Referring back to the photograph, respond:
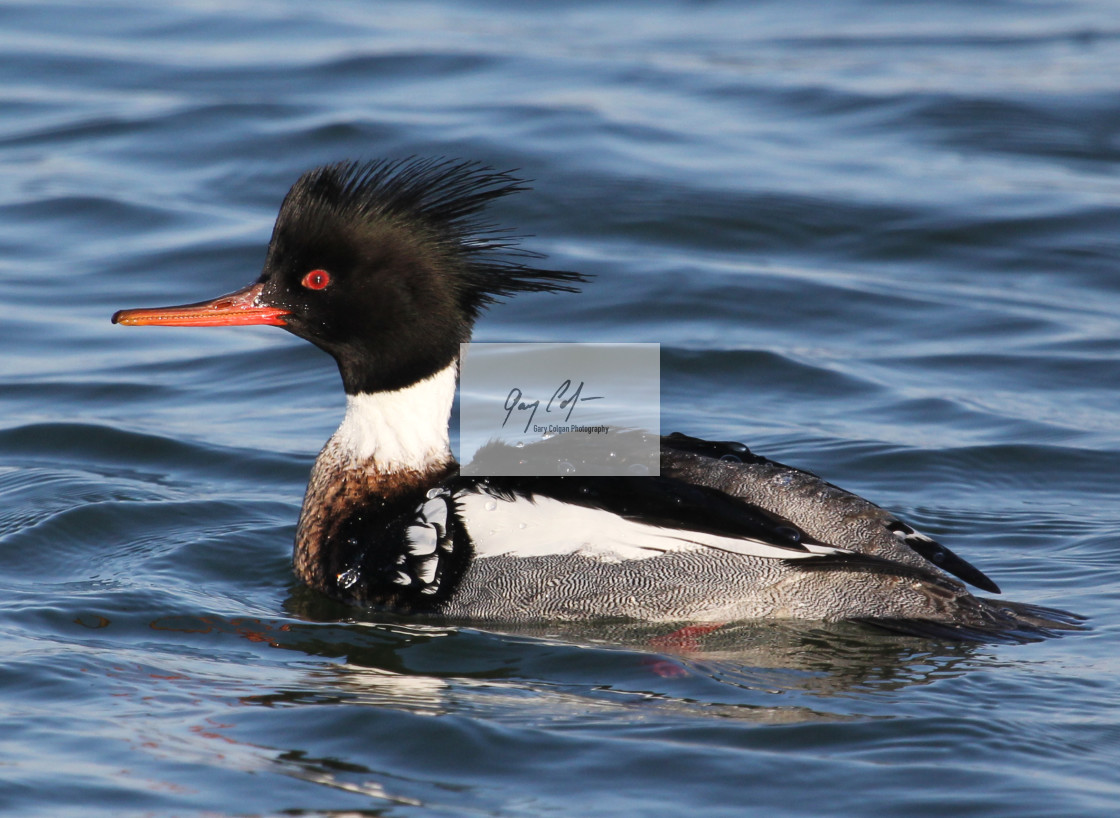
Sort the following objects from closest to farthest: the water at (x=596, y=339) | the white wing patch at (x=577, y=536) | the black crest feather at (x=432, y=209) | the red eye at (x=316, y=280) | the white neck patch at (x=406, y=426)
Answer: the water at (x=596, y=339) → the white wing patch at (x=577, y=536) → the black crest feather at (x=432, y=209) → the red eye at (x=316, y=280) → the white neck patch at (x=406, y=426)

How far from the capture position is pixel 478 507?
17.6 feet

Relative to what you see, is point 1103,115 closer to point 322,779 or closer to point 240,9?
point 240,9

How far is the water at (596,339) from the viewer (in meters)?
4.42

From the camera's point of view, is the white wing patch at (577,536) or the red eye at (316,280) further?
the red eye at (316,280)

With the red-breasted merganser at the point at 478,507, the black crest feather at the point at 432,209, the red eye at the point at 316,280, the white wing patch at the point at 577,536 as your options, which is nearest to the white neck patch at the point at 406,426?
the red-breasted merganser at the point at 478,507

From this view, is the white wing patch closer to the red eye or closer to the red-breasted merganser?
the red-breasted merganser

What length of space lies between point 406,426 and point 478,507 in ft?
2.00

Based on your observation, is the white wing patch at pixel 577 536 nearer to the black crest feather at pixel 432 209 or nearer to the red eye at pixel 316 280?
the black crest feather at pixel 432 209

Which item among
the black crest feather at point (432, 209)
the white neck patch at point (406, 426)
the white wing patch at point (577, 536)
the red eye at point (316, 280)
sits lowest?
the white wing patch at point (577, 536)

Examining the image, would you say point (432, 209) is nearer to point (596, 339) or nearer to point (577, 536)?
point (577, 536)

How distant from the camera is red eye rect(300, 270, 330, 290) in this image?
18.6ft

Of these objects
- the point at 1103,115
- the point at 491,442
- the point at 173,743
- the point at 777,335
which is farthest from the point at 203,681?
the point at 1103,115

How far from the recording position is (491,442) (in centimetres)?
570

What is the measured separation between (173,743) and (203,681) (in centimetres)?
46
